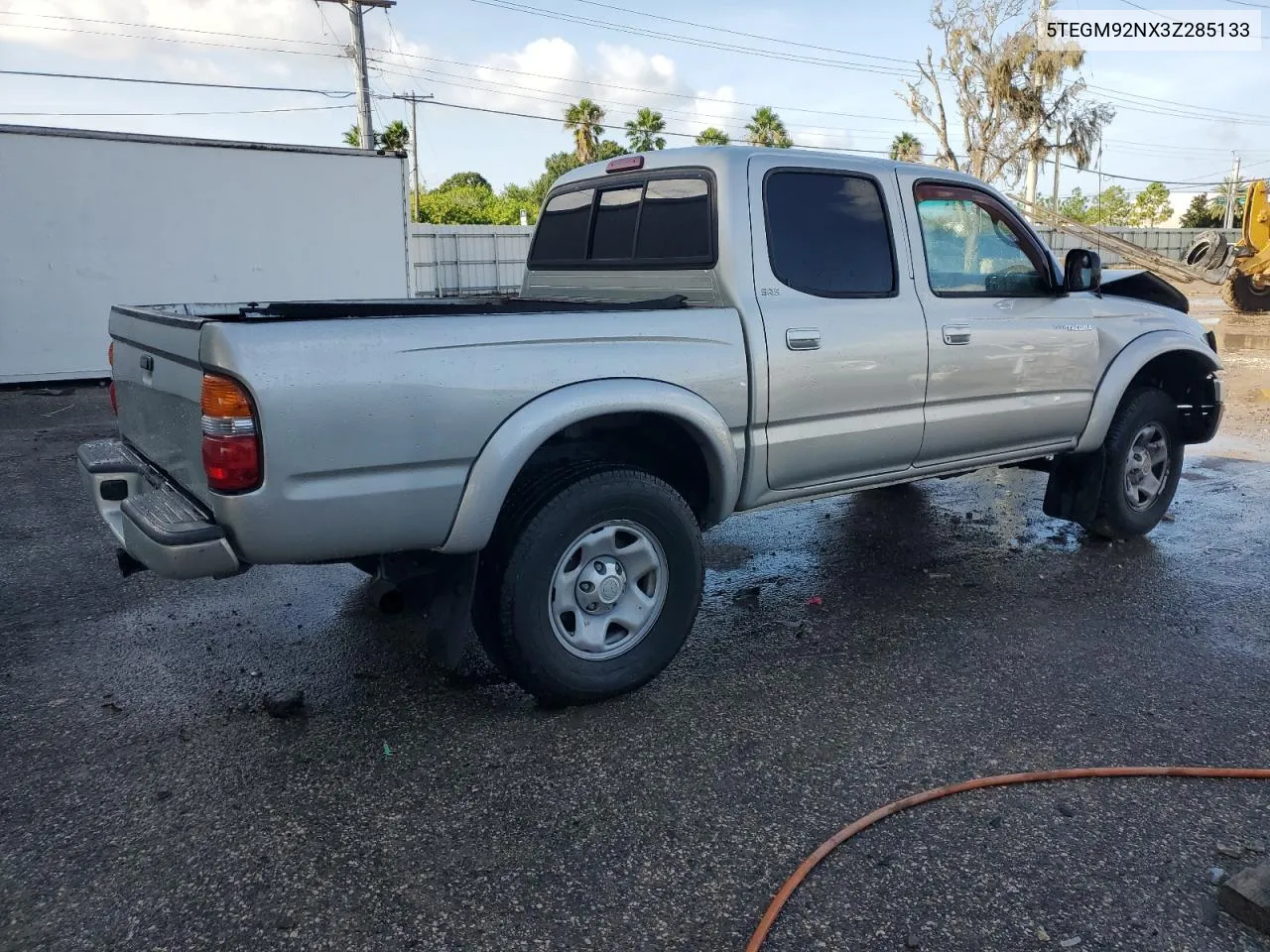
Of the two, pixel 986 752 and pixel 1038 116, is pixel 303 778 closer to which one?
pixel 986 752

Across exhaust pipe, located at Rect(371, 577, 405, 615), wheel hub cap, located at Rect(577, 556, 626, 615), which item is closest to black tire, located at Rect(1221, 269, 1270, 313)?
wheel hub cap, located at Rect(577, 556, 626, 615)

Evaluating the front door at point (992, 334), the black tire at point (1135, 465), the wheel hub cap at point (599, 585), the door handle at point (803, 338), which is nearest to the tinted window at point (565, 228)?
the door handle at point (803, 338)

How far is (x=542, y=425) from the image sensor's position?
323cm

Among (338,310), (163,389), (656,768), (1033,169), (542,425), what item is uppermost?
(1033,169)

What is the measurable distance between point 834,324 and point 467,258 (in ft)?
72.0

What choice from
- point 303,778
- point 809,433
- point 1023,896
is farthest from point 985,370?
point 303,778

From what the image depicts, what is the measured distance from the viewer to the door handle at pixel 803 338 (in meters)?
3.87

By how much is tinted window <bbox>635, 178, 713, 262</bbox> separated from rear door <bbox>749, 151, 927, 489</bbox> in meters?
0.21

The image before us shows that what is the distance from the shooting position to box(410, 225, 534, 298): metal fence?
23859 mm

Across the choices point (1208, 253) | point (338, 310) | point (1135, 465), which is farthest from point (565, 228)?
point (1208, 253)

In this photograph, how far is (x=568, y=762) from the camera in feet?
10.5

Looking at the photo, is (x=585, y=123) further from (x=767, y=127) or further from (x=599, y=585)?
A: (x=599, y=585)

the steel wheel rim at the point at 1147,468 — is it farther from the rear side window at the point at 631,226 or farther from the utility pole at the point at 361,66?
the utility pole at the point at 361,66

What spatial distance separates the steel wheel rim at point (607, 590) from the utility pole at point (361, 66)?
73.2ft
